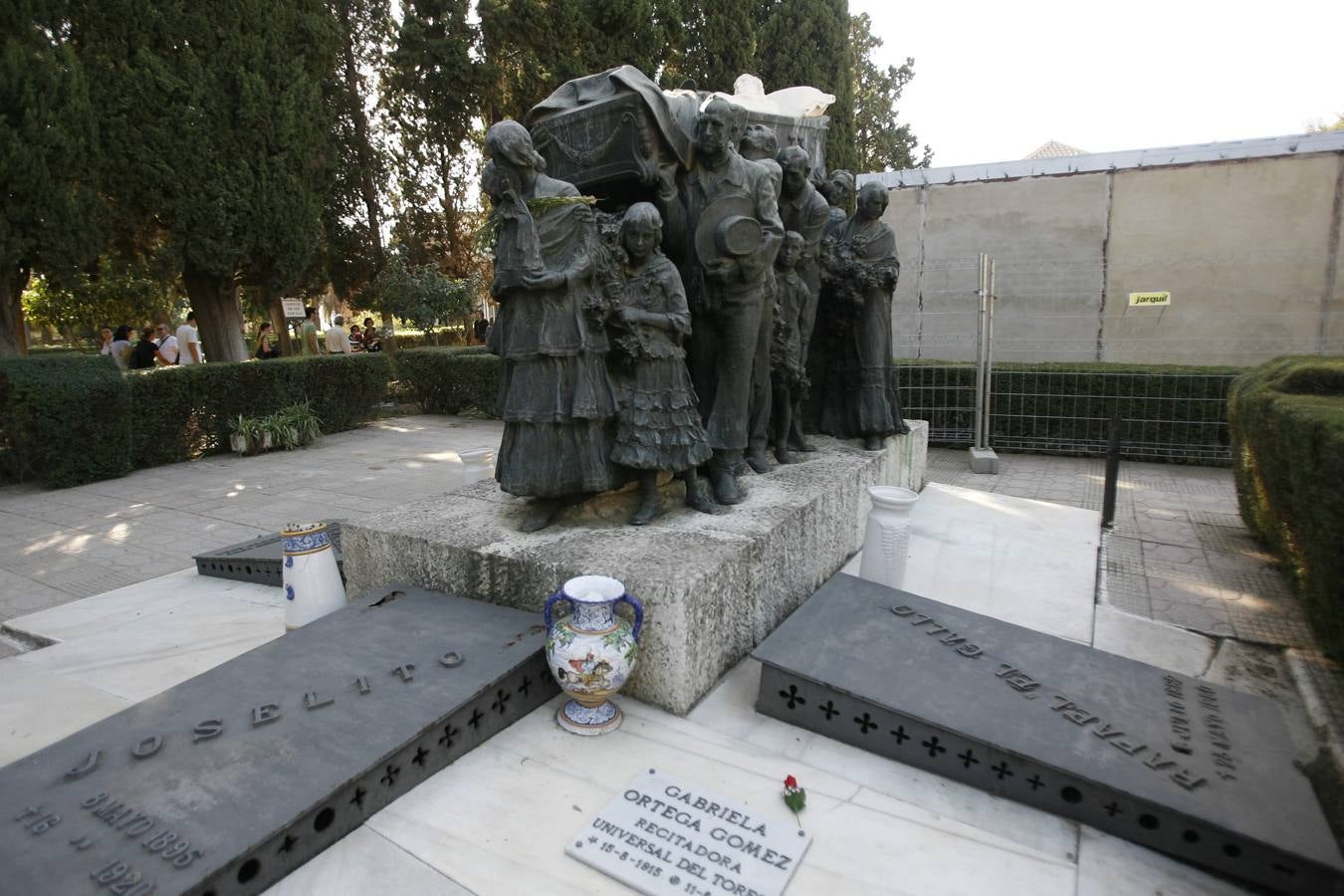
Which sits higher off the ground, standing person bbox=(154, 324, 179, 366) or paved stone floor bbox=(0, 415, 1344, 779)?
standing person bbox=(154, 324, 179, 366)

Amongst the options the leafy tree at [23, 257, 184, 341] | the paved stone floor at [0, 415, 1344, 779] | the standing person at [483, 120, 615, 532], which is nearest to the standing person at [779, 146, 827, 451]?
the standing person at [483, 120, 615, 532]

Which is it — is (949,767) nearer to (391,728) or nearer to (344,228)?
(391,728)

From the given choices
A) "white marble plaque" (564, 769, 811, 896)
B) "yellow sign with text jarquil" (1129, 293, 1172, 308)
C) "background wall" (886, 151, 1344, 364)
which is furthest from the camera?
"yellow sign with text jarquil" (1129, 293, 1172, 308)

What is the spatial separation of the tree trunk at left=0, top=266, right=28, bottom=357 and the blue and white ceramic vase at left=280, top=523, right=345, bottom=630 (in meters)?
9.53

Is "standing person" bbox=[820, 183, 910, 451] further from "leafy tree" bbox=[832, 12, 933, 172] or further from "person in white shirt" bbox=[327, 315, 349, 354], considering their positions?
"leafy tree" bbox=[832, 12, 933, 172]

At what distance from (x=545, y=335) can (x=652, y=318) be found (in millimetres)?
535

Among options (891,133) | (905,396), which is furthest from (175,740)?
(891,133)

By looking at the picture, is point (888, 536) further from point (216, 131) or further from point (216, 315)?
point (216, 315)

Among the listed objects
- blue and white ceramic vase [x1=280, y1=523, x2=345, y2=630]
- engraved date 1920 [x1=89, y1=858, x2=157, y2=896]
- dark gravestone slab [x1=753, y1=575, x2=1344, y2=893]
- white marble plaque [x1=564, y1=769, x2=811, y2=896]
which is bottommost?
white marble plaque [x1=564, y1=769, x2=811, y2=896]

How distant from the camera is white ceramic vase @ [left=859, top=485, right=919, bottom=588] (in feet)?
12.1

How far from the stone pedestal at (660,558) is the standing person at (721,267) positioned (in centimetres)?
41

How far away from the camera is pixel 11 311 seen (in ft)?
32.3

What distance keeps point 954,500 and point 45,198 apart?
A: 447 inches

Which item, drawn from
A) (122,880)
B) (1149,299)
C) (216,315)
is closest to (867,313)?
(122,880)
